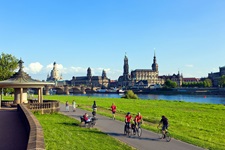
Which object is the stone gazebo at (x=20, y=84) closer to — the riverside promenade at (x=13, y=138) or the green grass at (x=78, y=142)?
the riverside promenade at (x=13, y=138)

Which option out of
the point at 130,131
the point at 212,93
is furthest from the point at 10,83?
the point at 212,93

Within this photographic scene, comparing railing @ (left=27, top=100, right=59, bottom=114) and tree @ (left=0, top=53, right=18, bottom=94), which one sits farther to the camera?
tree @ (left=0, top=53, right=18, bottom=94)

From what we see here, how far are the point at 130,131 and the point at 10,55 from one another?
52779 millimetres

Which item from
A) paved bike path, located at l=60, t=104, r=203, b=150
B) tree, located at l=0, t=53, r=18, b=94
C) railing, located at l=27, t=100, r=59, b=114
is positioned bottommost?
paved bike path, located at l=60, t=104, r=203, b=150

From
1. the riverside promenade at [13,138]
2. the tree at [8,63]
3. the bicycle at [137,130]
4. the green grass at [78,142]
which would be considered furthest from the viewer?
the tree at [8,63]

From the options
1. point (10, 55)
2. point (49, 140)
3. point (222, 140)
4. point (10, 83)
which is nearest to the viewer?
point (49, 140)

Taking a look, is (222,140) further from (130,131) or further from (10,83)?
(10,83)

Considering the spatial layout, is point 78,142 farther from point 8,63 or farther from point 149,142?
point 8,63

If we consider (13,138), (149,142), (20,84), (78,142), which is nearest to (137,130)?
(149,142)

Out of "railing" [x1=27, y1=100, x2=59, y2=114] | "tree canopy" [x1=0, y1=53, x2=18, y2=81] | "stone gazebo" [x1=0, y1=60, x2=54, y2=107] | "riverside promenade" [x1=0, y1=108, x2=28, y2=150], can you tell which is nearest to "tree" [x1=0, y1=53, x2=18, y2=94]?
"tree canopy" [x1=0, y1=53, x2=18, y2=81]

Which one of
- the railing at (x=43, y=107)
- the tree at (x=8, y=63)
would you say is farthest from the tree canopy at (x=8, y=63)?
the railing at (x=43, y=107)

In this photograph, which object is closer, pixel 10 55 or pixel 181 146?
pixel 181 146

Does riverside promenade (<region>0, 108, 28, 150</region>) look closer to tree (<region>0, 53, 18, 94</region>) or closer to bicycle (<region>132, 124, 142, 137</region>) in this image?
bicycle (<region>132, 124, 142, 137</region>)

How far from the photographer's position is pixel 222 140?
2162cm
